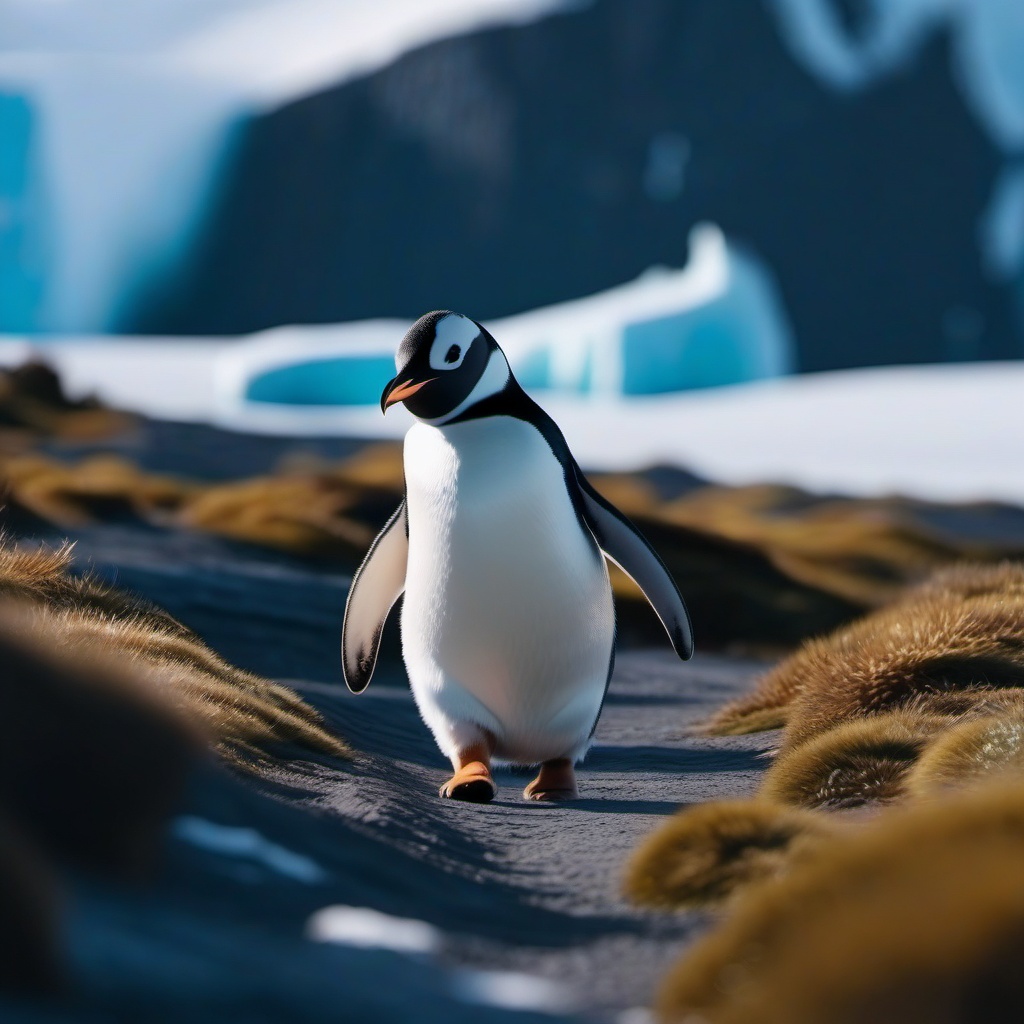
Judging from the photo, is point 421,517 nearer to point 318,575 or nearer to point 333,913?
point 333,913

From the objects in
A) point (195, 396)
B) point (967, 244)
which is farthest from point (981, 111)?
point (195, 396)

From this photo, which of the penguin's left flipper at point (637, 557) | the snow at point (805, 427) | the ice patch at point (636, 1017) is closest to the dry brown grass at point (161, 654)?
the penguin's left flipper at point (637, 557)

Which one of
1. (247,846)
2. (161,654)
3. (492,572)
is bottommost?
(247,846)

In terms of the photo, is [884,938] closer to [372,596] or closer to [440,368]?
[440,368]

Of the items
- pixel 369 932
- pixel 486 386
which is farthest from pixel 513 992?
pixel 486 386

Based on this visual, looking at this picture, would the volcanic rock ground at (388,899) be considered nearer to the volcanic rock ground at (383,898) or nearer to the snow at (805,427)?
the volcanic rock ground at (383,898)

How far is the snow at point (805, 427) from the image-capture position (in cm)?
1852

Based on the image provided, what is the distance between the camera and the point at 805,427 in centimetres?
1947

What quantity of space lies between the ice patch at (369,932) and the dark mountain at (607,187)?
2117 centimetres

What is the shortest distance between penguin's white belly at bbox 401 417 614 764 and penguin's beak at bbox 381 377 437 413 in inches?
9.8

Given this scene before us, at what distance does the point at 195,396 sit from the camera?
69.9 ft

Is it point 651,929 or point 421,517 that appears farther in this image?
point 421,517

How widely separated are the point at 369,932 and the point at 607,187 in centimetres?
2279

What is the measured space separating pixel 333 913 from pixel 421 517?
2.31 metres
